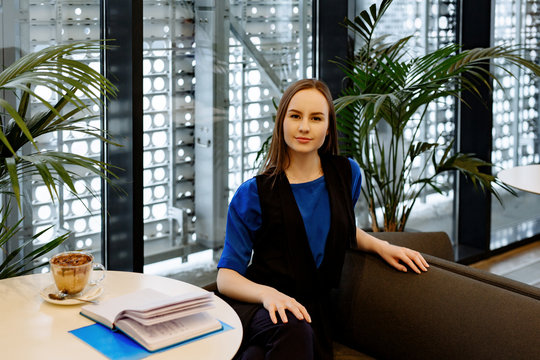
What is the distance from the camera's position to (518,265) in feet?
14.2

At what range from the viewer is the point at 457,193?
4379mm

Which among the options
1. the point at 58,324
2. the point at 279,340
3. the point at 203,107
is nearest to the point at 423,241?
the point at 279,340

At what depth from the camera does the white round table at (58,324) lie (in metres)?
1.53

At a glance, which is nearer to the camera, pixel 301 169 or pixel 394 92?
pixel 301 169

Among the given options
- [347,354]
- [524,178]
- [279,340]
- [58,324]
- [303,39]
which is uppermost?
[303,39]

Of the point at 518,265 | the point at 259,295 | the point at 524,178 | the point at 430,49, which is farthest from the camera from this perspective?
the point at 518,265

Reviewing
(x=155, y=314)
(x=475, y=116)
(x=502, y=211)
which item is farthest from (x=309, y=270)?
(x=502, y=211)

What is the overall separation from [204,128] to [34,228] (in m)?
0.86

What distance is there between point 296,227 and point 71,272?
0.72m

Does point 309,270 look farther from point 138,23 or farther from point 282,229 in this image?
point 138,23

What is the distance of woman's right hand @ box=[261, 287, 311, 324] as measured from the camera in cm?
194

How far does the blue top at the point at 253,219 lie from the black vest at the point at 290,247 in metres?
0.02

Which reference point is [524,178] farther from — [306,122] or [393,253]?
[306,122]

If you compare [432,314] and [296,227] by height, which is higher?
[296,227]
